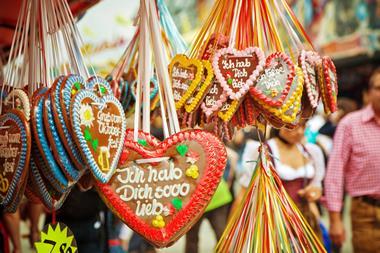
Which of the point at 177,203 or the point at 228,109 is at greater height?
the point at 228,109

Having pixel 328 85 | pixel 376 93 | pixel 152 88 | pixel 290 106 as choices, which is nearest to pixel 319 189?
pixel 376 93

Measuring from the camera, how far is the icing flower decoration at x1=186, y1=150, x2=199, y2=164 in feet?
3.67

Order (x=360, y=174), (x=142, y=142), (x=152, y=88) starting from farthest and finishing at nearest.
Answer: (x=360, y=174)
(x=152, y=88)
(x=142, y=142)

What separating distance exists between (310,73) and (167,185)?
0.47 metres

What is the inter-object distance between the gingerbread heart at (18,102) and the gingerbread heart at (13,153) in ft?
0.04

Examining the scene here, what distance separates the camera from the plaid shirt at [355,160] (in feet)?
8.86

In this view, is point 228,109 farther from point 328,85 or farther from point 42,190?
point 42,190

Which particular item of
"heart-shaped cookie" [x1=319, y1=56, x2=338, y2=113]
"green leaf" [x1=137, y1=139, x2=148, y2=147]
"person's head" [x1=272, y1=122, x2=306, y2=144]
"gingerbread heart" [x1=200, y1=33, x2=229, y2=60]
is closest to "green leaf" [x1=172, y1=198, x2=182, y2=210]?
"green leaf" [x1=137, y1=139, x2=148, y2=147]

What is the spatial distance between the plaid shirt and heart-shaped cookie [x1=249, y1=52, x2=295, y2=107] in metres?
1.55

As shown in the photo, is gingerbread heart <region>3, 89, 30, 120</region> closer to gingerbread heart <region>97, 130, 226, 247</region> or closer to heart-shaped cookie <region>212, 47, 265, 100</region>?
gingerbread heart <region>97, 130, 226, 247</region>

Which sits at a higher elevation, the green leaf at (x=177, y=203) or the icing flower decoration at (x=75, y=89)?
the icing flower decoration at (x=75, y=89)

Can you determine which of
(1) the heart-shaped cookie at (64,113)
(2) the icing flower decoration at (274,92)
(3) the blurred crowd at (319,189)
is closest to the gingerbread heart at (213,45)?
(2) the icing flower decoration at (274,92)

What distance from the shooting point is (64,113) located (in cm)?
106

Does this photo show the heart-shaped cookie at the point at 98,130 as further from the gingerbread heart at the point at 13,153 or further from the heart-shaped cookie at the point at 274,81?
the heart-shaped cookie at the point at 274,81
